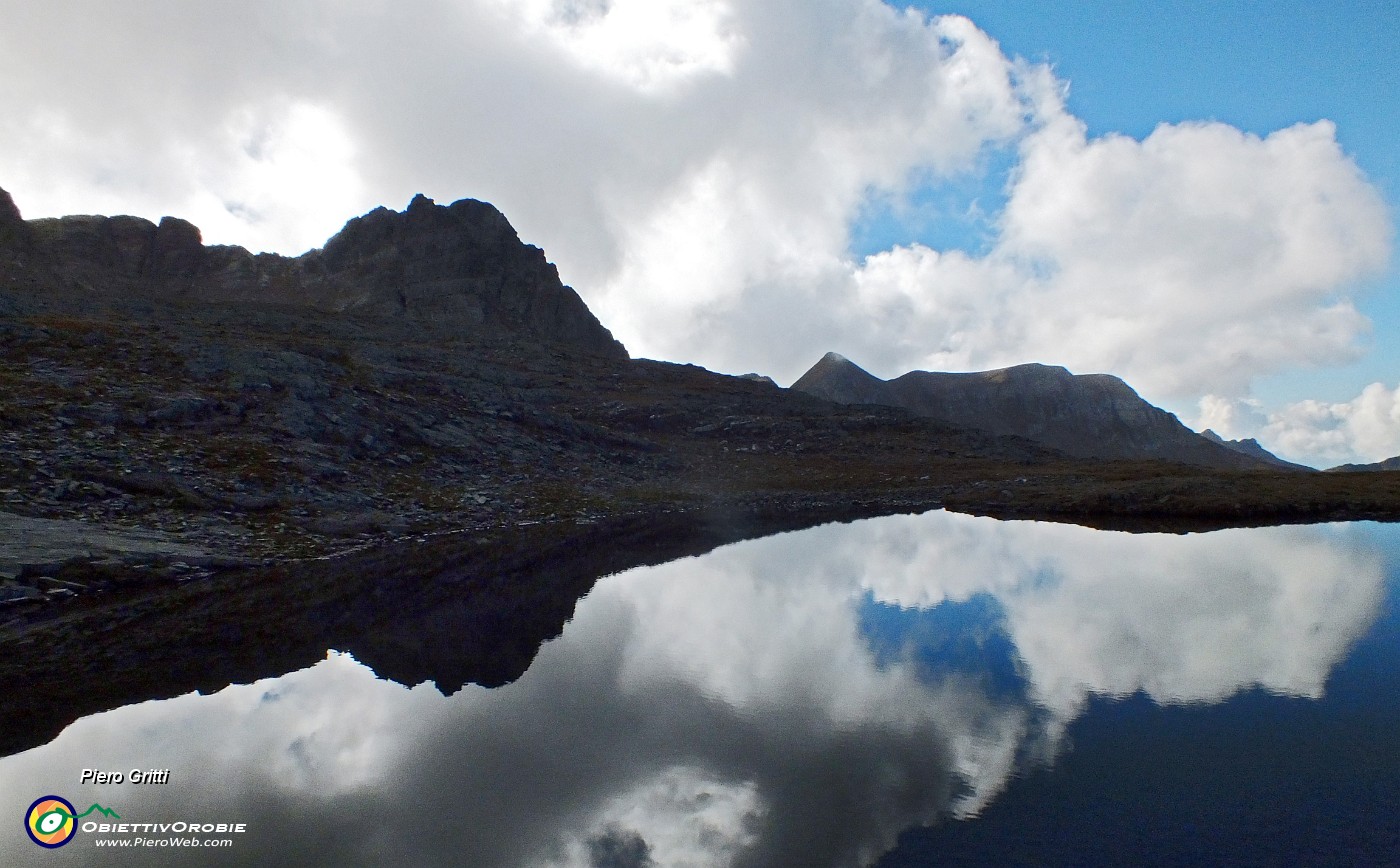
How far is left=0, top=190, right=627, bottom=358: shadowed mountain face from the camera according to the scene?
453 ft

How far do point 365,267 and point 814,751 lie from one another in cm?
17385

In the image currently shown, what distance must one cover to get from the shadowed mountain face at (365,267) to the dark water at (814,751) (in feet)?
409

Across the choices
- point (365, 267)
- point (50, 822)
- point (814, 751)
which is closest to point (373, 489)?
point (50, 822)

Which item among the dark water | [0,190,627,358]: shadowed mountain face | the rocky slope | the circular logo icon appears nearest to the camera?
the dark water

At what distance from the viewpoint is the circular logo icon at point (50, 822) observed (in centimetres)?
838

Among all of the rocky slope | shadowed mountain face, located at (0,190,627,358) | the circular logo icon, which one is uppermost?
shadowed mountain face, located at (0,190,627,358)

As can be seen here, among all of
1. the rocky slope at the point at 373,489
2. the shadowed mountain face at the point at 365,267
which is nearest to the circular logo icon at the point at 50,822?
the rocky slope at the point at 373,489

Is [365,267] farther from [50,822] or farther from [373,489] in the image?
[50,822]

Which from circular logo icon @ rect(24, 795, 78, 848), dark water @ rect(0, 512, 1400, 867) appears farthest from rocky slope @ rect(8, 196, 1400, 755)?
circular logo icon @ rect(24, 795, 78, 848)

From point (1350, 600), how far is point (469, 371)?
8570 cm

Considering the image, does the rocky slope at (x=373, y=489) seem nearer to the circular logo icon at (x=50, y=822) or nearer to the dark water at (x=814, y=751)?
the dark water at (x=814, y=751)

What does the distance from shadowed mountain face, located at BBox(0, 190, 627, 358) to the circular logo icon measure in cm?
12736

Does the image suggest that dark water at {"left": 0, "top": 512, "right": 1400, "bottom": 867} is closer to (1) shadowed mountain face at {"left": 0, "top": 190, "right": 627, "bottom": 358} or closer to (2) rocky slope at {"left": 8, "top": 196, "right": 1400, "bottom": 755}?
(2) rocky slope at {"left": 8, "top": 196, "right": 1400, "bottom": 755}

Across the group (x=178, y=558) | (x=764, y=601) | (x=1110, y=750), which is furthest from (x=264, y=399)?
(x=1110, y=750)
